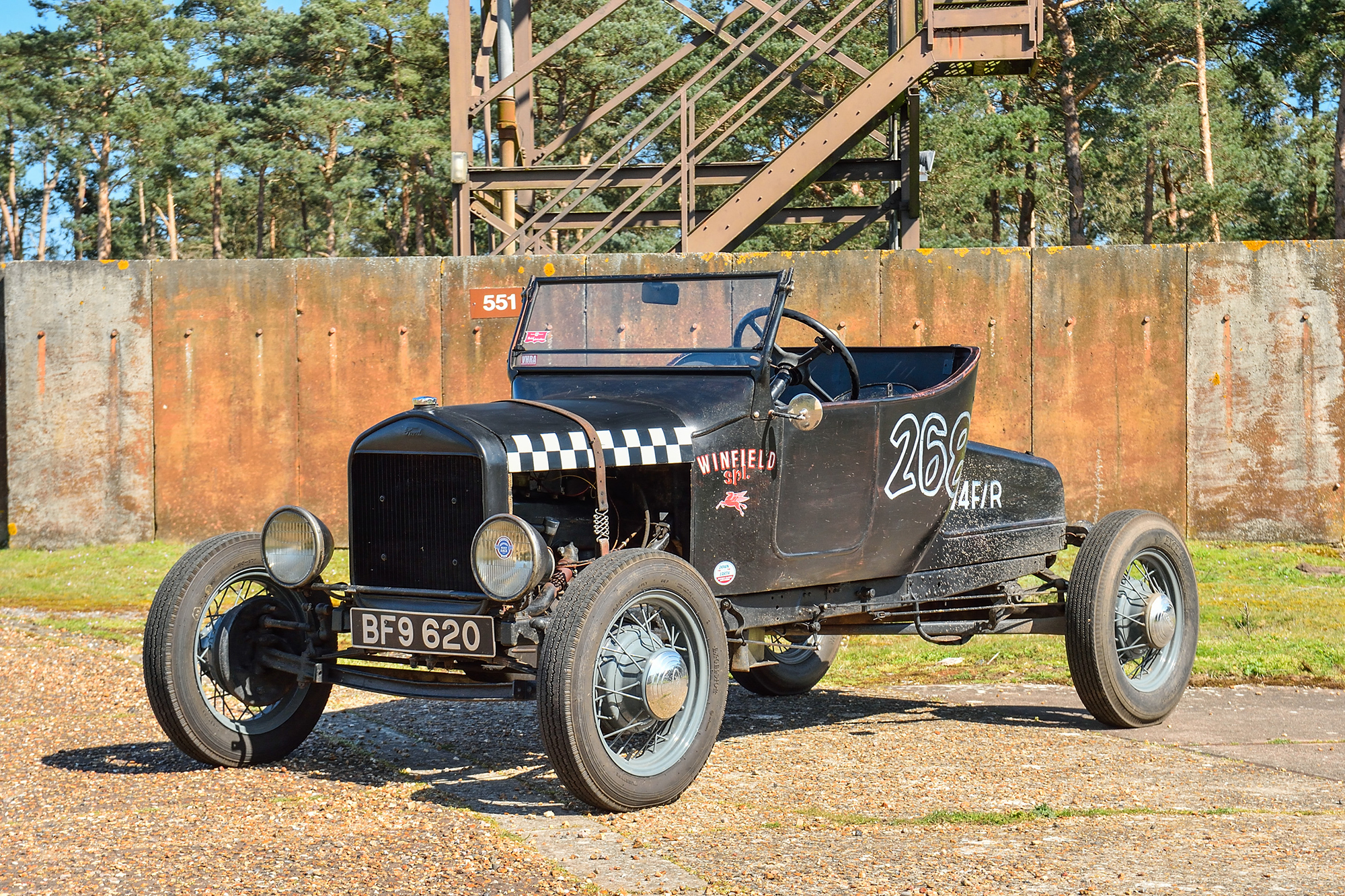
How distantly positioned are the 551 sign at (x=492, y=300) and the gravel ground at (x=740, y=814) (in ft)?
19.0

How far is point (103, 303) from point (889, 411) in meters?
8.43

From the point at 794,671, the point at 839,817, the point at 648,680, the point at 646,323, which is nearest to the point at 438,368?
the point at 794,671

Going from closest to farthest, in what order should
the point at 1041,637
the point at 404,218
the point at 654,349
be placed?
the point at 654,349 < the point at 1041,637 < the point at 404,218

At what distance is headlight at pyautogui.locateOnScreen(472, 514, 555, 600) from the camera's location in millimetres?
4621

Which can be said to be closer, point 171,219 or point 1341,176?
point 1341,176

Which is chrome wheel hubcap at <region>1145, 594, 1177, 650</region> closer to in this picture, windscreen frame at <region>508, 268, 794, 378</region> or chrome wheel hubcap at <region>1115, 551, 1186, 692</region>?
chrome wheel hubcap at <region>1115, 551, 1186, 692</region>

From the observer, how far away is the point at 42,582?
10.6m

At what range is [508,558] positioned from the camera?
4656 mm

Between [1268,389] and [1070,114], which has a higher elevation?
[1070,114]

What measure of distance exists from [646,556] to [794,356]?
4.97ft

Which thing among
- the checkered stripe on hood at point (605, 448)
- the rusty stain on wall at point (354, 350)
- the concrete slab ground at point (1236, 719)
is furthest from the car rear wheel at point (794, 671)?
the rusty stain on wall at point (354, 350)

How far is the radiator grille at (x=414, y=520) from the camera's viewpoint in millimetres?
4953

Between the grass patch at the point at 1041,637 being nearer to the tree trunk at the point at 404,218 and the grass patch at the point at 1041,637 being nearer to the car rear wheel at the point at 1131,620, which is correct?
the car rear wheel at the point at 1131,620

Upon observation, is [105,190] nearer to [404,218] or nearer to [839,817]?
[404,218]
